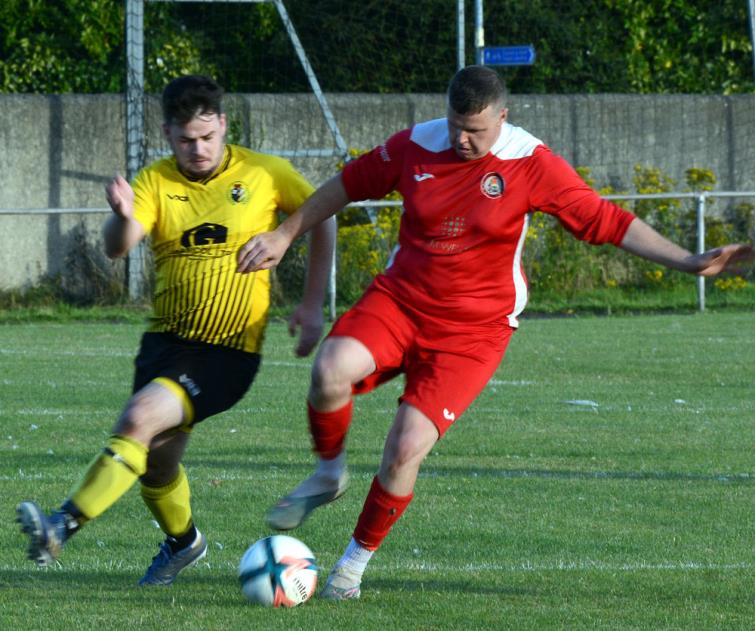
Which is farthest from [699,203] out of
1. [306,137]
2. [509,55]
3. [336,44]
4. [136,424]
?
[136,424]

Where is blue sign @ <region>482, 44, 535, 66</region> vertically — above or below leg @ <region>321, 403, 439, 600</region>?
above

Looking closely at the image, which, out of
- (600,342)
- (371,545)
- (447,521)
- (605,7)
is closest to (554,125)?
(605,7)

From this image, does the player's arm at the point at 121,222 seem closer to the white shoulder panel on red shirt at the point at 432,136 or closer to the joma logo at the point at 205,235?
the joma logo at the point at 205,235

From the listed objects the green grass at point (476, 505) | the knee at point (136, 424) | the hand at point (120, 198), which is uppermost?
the hand at point (120, 198)

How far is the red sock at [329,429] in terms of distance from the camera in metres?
5.66

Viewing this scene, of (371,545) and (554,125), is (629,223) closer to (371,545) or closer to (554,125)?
(371,545)

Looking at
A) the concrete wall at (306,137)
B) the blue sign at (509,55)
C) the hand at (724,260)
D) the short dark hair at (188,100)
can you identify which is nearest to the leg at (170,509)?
the short dark hair at (188,100)

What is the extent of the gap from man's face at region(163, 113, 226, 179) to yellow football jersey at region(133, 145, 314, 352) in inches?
4.3

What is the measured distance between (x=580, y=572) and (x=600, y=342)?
9502 millimetres

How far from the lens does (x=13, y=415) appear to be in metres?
10.1

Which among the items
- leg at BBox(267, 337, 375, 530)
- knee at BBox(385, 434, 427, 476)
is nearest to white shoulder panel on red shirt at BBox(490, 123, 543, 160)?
leg at BBox(267, 337, 375, 530)

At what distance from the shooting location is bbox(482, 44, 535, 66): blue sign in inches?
742

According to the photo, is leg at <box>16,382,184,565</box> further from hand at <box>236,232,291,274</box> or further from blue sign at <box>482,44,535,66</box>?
blue sign at <box>482,44,535,66</box>

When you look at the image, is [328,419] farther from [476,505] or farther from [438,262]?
[476,505]
